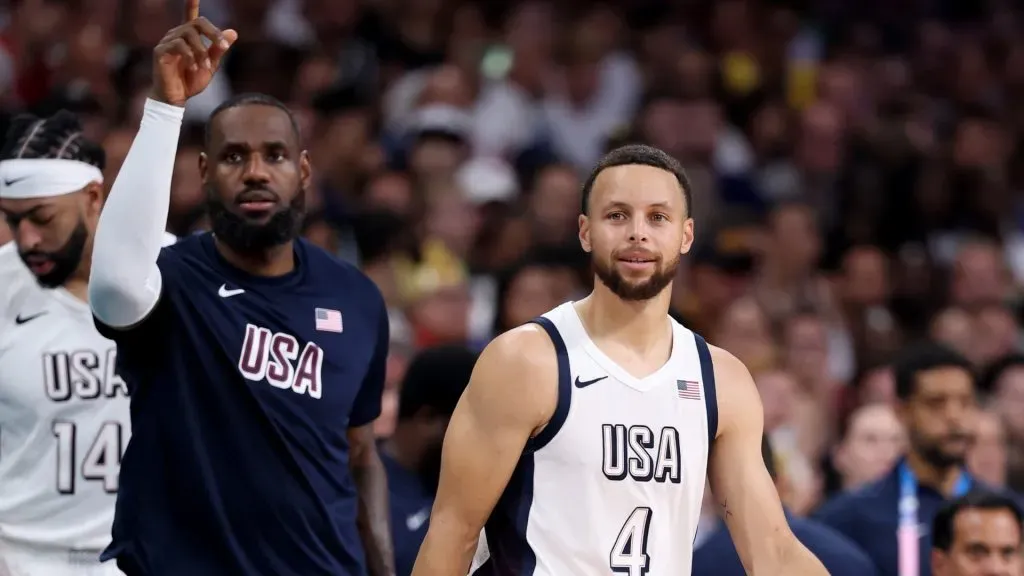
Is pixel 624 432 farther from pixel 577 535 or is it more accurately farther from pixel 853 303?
pixel 853 303

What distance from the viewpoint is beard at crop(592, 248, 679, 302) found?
4.89 meters

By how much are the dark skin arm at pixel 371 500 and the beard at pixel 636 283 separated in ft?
3.87

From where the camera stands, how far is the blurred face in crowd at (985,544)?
7.03 metres

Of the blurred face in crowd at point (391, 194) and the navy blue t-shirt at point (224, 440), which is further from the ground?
the blurred face in crowd at point (391, 194)

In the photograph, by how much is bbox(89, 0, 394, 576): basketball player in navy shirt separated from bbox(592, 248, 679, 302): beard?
0.99 metres

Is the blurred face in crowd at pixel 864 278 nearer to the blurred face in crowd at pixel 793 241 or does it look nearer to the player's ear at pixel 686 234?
the blurred face in crowd at pixel 793 241

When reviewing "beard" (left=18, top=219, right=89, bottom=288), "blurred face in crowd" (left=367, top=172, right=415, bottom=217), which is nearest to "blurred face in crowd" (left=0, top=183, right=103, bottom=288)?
"beard" (left=18, top=219, right=89, bottom=288)

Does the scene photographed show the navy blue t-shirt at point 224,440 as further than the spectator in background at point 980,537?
No

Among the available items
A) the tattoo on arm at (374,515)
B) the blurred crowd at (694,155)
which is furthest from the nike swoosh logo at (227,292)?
the blurred crowd at (694,155)

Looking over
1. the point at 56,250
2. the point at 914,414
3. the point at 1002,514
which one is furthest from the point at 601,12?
the point at 56,250

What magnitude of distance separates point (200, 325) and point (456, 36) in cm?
811

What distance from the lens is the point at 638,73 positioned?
535 inches

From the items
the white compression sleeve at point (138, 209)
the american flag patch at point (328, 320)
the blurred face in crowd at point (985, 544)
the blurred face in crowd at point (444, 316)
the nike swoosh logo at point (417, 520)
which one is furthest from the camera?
the blurred face in crowd at point (444, 316)

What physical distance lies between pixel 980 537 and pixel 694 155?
593 cm
